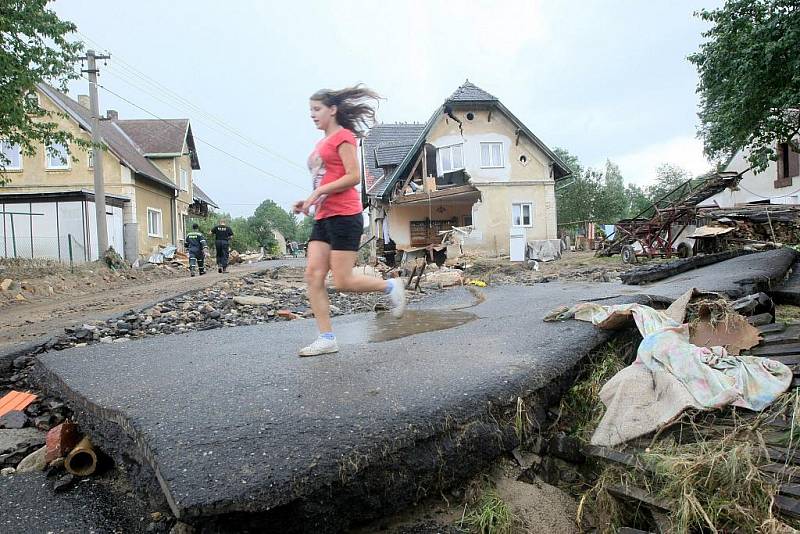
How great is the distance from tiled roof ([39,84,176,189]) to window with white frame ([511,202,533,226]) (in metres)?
17.9

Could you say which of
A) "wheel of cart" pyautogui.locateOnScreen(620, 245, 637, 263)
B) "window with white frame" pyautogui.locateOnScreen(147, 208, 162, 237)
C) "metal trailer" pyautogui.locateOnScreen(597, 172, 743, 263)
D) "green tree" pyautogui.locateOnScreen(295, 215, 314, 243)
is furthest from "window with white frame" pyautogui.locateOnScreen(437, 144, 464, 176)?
"green tree" pyautogui.locateOnScreen(295, 215, 314, 243)

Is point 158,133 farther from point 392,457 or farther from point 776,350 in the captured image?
point 776,350

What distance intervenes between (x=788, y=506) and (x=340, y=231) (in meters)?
2.54

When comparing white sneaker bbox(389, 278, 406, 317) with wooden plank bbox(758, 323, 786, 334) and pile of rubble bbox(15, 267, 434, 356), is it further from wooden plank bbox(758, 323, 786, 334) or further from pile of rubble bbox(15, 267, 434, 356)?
wooden plank bbox(758, 323, 786, 334)

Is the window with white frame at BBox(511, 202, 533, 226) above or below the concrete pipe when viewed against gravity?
above

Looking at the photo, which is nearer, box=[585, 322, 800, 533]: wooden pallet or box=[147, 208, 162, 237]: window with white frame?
box=[585, 322, 800, 533]: wooden pallet

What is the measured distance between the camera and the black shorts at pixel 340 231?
3236mm

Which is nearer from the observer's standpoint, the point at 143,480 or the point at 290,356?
the point at 143,480

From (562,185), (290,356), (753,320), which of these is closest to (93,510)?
(290,356)

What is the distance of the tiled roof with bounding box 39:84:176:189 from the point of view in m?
22.8

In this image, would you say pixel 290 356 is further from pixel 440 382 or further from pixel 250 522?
pixel 250 522

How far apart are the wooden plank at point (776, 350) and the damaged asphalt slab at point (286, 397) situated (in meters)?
0.97

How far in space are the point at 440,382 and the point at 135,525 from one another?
146cm

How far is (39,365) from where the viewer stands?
3498 mm
